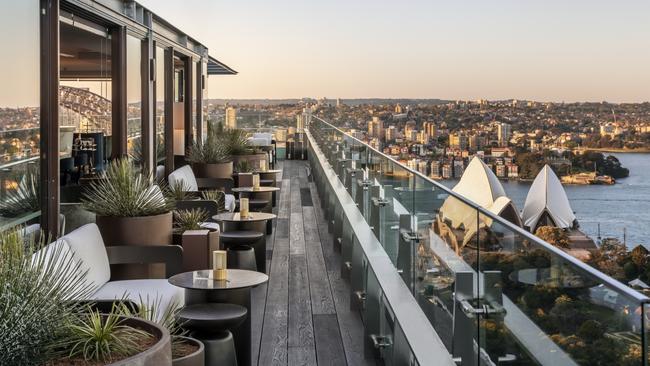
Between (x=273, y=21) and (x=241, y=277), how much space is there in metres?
22.6

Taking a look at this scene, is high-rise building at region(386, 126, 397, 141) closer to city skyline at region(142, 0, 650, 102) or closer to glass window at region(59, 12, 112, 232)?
city skyline at region(142, 0, 650, 102)

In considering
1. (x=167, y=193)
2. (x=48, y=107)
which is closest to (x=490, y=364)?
(x=48, y=107)

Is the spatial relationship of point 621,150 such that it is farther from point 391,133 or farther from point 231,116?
point 231,116

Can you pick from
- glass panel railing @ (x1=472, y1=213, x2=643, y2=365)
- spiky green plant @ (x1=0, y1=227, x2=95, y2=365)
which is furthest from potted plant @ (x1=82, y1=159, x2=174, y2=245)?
glass panel railing @ (x1=472, y1=213, x2=643, y2=365)

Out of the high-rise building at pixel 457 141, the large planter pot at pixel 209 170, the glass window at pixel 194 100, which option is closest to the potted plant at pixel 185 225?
the large planter pot at pixel 209 170

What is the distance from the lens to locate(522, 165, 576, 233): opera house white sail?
29516mm

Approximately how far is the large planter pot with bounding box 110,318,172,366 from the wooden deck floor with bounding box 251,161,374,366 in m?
2.18

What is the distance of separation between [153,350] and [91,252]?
264cm

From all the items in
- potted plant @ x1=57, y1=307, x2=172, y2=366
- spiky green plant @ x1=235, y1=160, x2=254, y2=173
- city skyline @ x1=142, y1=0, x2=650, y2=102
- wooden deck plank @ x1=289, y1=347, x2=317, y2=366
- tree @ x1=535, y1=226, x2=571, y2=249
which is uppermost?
city skyline @ x1=142, y1=0, x2=650, y2=102

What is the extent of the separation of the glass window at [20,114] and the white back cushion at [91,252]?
0.43 m

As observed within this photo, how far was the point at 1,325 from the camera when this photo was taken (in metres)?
2.41

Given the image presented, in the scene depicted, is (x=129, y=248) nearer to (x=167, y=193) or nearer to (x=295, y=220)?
(x=167, y=193)

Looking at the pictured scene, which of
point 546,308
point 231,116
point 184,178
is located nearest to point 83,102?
point 184,178

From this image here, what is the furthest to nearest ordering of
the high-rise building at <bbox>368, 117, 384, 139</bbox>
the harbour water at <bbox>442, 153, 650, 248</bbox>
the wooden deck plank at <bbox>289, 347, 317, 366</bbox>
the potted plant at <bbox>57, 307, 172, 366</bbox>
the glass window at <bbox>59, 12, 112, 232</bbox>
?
the harbour water at <bbox>442, 153, 650, 248</bbox>
the high-rise building at <bbox>368, 117, 384, 139</bbox>
the glass window at <bbox>59, 12, 112, 232</bbox>
the wooden deck plank at <bbox>289, 347, 317, 366</bbox>
the potted plant at <bbox>57, 307, 172, 366</bbox>
